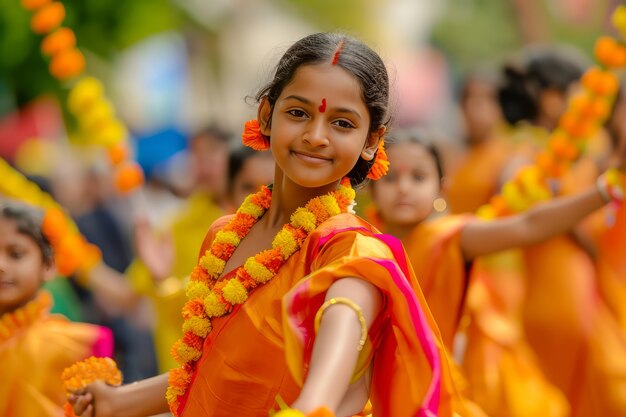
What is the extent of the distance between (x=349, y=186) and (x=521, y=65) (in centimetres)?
471

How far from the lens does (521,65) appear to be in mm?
7832

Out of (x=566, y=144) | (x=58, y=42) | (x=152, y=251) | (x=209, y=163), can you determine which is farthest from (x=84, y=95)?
(x=566, y=144)

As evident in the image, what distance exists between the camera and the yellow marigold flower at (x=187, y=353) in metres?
3.32

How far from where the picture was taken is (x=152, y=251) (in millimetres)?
6480

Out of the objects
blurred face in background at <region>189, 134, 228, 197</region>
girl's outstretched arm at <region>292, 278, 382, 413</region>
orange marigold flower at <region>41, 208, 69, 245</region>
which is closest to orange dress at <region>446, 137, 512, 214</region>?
blurred face in background at <region>189, 134, 228, 197</region>

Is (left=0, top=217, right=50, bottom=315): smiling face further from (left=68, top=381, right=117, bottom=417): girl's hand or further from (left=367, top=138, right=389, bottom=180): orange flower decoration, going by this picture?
(left=367, top=138, right=389, bottom=180): orange flower decoration

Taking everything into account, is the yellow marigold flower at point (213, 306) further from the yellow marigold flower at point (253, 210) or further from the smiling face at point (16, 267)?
the smiling face at point (16, 267)

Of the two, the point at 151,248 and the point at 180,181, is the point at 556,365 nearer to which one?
the point at 151,248

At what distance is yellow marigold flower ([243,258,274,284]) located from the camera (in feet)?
10.4

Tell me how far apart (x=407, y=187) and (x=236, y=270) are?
197 cm

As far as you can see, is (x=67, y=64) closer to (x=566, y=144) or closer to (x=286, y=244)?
(x=566, y=144)

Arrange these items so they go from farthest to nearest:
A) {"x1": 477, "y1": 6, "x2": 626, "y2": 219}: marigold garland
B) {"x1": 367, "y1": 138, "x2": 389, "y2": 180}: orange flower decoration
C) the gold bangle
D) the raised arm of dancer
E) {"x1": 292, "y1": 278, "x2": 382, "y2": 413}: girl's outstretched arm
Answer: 1. {"x1": 477, "y1": 6, "x2": 626, "y2": 219}: marigold garland
2. the raised arm of dancer
3. {"x1": 367, "y1": 138, "x2": 389, "y2": 180}: orange flower decoration
4. the gold bangle
5. {"x1": 292, "y1": 278, "x2": 382, "y2": 413}: girl's outstretched arm

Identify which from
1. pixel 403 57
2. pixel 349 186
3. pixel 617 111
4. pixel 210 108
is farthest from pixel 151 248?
pixel 403 57

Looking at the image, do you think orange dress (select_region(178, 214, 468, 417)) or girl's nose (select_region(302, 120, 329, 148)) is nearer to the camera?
orange dress (select_region(178, 214, 468, 417))
